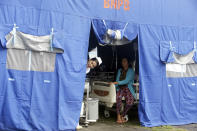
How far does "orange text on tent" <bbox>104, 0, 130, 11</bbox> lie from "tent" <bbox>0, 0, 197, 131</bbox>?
0.07 ft

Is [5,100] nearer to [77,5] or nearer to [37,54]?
[37,54]

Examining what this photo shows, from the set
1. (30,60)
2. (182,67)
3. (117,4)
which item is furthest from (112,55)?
(30,60)

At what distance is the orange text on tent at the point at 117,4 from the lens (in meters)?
5.65

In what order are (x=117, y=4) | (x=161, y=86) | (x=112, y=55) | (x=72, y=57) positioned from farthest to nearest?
(x=112, y=55), (x=161, y=86), (x=117, y=4), (x=72, y=57)

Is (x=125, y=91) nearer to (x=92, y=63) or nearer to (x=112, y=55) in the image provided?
(x=92, y=63)

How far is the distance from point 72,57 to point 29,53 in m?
0.87

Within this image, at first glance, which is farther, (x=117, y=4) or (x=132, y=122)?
(x=132, y=122)

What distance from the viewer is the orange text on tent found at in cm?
565

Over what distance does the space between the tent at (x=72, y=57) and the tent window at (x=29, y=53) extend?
0.02 metres

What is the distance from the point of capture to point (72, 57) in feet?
17.2

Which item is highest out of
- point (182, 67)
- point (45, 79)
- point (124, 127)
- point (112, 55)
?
point (112, 55)

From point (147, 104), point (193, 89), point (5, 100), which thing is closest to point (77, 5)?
point (5, 100)

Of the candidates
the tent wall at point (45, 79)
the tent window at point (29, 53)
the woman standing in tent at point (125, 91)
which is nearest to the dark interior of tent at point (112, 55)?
the woman standing in tent at point (125, 91)

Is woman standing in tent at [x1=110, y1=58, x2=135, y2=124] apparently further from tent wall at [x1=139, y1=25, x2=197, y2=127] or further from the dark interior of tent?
the dark interior of tent
